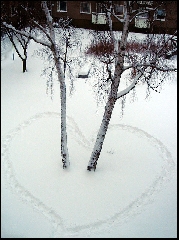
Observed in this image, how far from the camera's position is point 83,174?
973 centimetres

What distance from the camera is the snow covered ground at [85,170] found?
27.4 ft

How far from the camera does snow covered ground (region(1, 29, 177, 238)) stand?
27.4 ft

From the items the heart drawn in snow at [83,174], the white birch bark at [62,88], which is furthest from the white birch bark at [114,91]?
Result: the white birch bark at [62,88]

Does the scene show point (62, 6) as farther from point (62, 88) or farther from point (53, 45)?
point (53, 45)

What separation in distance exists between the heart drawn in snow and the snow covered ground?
3cm

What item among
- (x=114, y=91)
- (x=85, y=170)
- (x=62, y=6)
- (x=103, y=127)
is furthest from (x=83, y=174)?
(x=62, y=6)

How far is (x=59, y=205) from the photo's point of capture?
8789 millimetres

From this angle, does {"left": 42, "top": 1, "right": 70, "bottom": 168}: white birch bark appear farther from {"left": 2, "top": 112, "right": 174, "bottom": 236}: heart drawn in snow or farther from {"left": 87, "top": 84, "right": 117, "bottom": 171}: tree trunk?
{"left": 87, "top": 84, "right": 117, "bottom": 171}: tree trunk

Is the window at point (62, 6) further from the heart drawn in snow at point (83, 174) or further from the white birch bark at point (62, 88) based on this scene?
the white birch bark at point (62, 88)

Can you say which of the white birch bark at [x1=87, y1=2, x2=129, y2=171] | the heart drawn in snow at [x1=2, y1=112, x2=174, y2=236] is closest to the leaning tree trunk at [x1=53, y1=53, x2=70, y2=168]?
the heart drawn in snow at [x1=2, y1=112, x2=174, y2=236]

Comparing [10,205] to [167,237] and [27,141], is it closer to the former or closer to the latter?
[27,141]

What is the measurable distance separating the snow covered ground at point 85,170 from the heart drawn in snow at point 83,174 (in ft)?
0.10

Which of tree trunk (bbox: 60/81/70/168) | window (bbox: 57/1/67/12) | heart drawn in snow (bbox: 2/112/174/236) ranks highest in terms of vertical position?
window (bbox: 57/1/67/12)

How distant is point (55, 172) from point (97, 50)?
34.3ft
